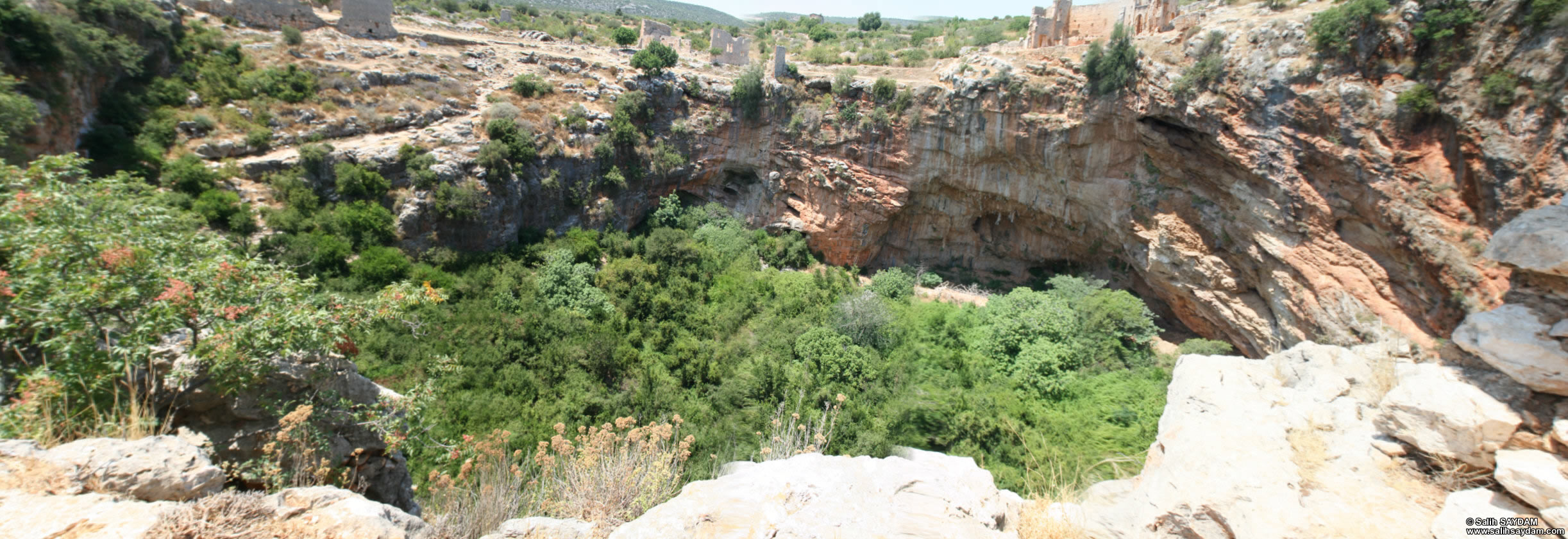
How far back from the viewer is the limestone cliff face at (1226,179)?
10.4 metres

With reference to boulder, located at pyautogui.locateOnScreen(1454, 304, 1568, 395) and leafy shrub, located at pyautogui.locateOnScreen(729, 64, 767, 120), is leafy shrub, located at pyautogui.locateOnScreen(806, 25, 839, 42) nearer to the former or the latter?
leafy shrub, located at pyautogui.locateOnScreen(729, 64, 767, 120)

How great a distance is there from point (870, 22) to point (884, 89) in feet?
74.9

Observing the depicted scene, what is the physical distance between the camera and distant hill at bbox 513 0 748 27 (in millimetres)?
49406

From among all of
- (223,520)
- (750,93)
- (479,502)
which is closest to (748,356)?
(479,502)

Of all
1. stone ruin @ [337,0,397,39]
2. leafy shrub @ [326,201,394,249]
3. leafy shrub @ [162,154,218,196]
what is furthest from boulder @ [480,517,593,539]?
stone ruin @ [337,0,397,39]

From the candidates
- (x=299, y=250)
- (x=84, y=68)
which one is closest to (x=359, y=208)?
(x=299, y=250)

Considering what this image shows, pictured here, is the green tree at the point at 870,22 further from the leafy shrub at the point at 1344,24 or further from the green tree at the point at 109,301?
the green tree at the point at 109,301

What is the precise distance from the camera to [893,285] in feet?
67.1

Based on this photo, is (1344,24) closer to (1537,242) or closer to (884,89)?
(1537,242)

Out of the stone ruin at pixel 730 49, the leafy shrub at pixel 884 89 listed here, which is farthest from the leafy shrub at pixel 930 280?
the stone ruin at pixel 730 49

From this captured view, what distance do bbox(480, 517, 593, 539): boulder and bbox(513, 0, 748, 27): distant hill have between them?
46.1m

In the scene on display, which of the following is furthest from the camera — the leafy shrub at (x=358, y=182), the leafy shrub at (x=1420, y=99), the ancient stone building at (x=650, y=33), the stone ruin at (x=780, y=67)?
the ancient stone building at (x=650, y=33)

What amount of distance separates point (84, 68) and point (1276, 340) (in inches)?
1158

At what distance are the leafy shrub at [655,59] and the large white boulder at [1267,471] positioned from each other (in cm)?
1978
